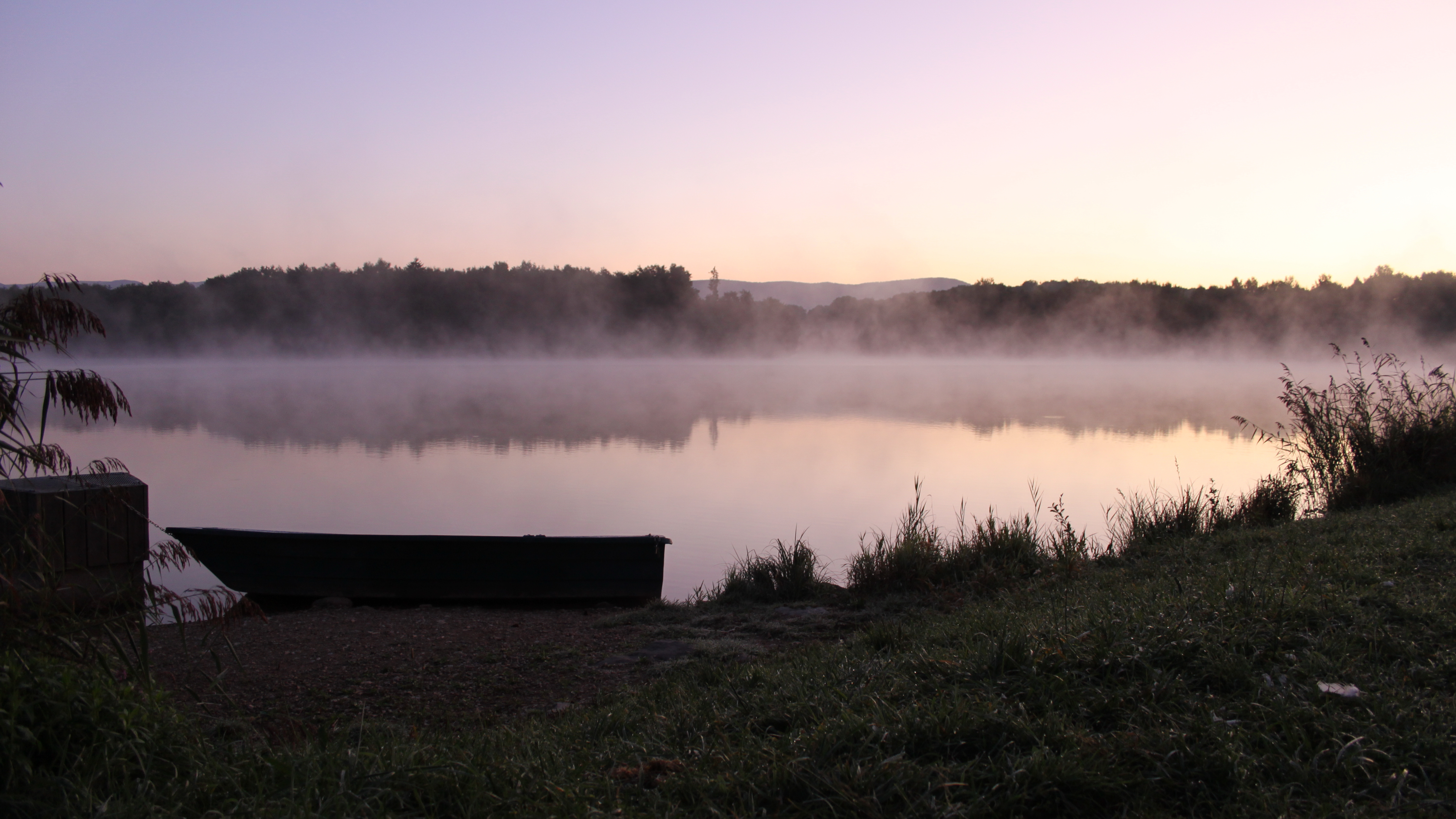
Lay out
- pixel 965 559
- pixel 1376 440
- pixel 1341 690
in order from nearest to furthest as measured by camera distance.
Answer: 1. pixel 1341 690
2. pixel 965 559
3. pixel 1376 440

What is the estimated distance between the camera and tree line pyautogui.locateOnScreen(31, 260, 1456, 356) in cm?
7019

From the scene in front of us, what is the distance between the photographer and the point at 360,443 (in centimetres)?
2223

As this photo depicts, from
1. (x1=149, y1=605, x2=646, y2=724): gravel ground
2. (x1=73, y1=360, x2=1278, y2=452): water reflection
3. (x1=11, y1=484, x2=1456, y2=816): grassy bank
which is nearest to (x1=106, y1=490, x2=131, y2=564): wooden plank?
(x1=149, y1=605, x2=646, y2=724): gravel ground

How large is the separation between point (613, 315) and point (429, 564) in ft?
245

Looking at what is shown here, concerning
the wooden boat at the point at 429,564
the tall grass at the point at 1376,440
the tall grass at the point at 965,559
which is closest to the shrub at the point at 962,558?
the tall grass at the point at 965,559

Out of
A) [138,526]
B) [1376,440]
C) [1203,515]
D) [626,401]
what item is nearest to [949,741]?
[138,526]

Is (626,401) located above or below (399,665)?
above

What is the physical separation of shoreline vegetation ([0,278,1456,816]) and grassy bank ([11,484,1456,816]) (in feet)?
0.03

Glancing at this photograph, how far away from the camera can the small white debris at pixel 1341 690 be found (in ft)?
9.61

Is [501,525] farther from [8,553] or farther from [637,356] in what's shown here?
[637,356]

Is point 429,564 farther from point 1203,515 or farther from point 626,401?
point 626,401

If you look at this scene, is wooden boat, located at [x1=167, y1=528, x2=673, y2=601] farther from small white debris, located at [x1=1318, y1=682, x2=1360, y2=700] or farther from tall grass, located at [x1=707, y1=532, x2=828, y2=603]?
small white debris, located at [x1=1318, y1=682, x2=1360, y2=700]

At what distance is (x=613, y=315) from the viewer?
8206 cm

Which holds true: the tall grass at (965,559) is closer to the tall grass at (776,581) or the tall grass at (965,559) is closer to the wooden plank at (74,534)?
the tall grass at (776,581)
